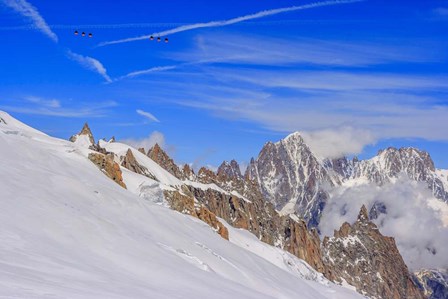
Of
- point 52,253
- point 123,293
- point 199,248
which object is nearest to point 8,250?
point 52,253

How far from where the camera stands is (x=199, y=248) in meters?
52.2

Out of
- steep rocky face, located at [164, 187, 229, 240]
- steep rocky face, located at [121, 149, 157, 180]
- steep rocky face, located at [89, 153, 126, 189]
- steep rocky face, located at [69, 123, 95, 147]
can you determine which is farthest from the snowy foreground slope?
steep rocky face, located at [69, 123, 95, 147]

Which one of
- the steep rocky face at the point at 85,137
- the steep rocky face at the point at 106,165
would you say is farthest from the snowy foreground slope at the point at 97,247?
the steep rocky face at the point at 85,137

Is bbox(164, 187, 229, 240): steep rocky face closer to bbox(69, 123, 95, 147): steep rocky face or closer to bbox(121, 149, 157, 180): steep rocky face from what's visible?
bbox(121, 149, 157, 180): steep rocky face

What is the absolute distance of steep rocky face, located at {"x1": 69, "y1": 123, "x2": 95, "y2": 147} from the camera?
147000 millimetres

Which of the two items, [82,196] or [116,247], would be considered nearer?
[116,247]

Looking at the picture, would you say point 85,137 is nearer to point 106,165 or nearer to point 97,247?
point 106,165

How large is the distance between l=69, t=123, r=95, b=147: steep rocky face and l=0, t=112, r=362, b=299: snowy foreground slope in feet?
253

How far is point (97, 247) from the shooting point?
116 feet

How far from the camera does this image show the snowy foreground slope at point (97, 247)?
79.4ft

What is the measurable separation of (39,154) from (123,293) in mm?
40705

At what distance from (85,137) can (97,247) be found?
119383 mm

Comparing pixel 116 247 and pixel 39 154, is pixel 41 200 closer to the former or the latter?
pixel 116 247

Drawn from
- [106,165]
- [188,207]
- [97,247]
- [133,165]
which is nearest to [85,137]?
[133,165]
